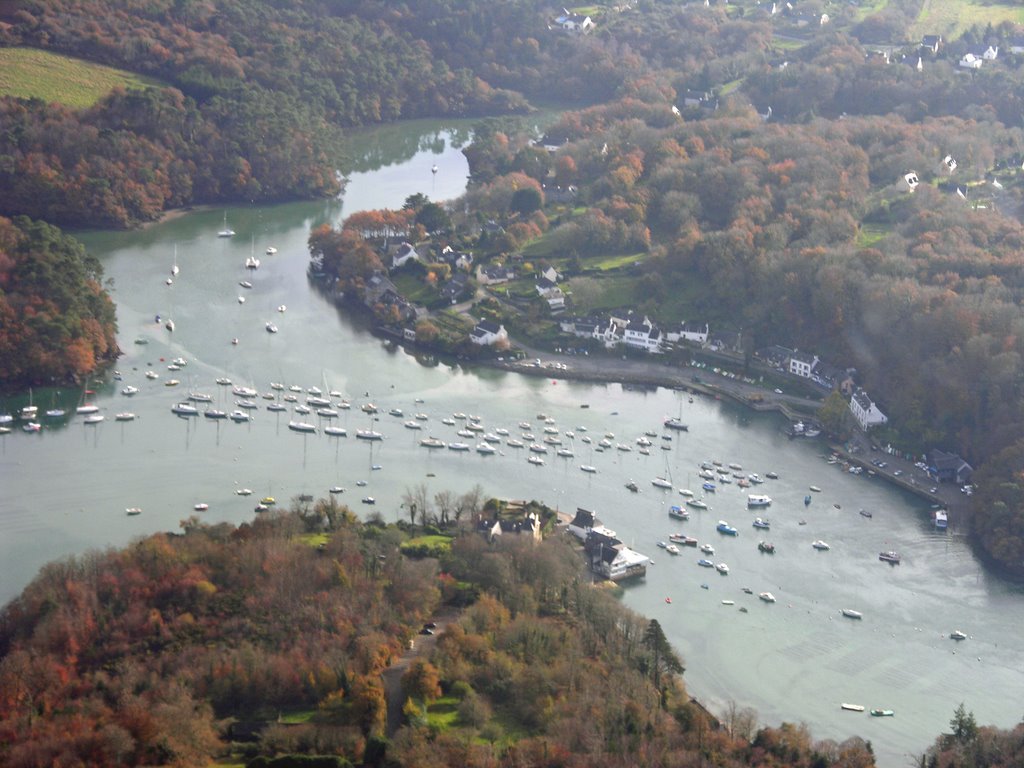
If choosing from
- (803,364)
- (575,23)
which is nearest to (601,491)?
(803,364)

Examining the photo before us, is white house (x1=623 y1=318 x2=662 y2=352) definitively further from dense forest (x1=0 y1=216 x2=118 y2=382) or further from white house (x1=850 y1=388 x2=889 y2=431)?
dense forest (x1=0 y1=216 x2=118 y2=382)

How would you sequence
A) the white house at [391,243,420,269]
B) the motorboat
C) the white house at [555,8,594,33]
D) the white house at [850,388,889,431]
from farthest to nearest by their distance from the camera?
the white house at [555,8,594,33] → the white house at [391,243,420,269] → the white house at [850,388,889,431] → the motorboat

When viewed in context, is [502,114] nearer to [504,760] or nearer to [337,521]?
[337,521]

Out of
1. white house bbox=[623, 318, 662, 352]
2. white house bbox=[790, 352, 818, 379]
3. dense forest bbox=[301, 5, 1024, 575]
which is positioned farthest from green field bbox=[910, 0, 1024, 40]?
white house bbox=[623, 318, 662, 352]

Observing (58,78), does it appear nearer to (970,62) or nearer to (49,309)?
(49,309)

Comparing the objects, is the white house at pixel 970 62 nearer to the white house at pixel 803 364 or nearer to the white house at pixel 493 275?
the white house at pixel 493 275

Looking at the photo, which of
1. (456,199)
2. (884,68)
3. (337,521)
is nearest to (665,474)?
(337,521)
